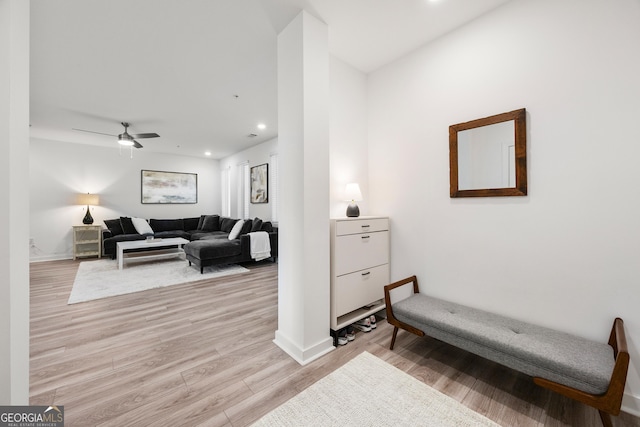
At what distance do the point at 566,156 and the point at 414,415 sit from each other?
1882 mm

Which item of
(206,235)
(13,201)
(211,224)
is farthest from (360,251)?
(211,224)

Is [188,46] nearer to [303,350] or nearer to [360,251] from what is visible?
[360,251]

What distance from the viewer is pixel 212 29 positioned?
2.19 meters

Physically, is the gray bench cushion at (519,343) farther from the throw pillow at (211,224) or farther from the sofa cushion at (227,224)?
the throw pillow at (211,224)

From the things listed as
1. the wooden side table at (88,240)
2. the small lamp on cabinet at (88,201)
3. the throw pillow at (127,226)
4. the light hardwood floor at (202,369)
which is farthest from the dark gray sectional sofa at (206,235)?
the light hardwood floor at (202,369)

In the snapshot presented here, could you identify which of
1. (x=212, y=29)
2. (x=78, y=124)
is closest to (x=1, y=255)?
(x=212, y=29)

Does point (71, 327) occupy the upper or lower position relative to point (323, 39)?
lower

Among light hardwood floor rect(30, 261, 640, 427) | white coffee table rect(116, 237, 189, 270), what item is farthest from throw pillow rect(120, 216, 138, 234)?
light hardwood floor rect(30, 261, 640, 427)

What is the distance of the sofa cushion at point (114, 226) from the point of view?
5824 mm

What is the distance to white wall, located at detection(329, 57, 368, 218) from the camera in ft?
8.18

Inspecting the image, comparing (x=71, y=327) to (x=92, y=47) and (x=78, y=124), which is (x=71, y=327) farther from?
(x=78, y=124)

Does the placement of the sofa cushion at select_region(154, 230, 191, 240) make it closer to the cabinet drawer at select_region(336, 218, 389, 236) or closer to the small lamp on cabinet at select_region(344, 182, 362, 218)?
the small lamp on cabinet at select_region(344, 182, 362, 218)

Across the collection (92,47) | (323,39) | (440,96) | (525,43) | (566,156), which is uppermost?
(92,47)

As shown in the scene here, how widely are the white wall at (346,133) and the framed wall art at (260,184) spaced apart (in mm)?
3531
